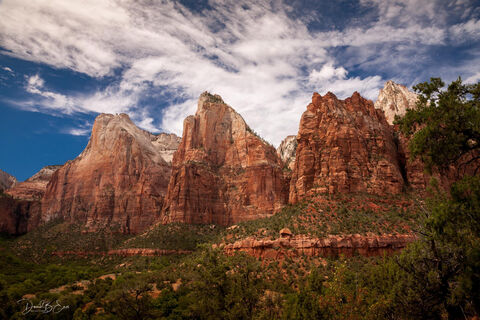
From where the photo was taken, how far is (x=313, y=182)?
6353cm

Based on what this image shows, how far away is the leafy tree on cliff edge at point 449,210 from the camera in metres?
11.5

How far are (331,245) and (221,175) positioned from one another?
5996 centimetres

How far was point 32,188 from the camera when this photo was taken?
405 feet

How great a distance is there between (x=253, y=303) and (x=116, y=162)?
105 meters

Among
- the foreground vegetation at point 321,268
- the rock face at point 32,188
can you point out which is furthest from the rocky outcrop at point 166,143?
the foreground vegetation at point 321,268

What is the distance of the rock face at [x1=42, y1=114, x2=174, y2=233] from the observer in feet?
337

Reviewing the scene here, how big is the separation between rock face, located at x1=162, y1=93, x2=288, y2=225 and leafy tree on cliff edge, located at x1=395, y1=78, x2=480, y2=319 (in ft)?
244

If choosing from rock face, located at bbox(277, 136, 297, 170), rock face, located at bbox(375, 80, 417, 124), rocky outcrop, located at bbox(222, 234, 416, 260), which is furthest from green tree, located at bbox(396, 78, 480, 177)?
rock face, located at bbox(277, 136, 297, 170)

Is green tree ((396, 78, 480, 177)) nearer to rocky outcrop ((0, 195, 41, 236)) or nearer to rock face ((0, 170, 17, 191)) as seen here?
rocky outcrop ((0, 195, 41, 236))

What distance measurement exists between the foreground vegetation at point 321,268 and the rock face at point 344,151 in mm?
4002

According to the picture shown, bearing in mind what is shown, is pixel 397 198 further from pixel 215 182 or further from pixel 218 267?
pixel 215 182

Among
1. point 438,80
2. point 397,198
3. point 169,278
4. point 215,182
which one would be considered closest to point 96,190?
point 215,182

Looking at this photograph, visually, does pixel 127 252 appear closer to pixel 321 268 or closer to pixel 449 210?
pixel 321 268

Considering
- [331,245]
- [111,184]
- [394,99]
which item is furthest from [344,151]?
[111,184]
